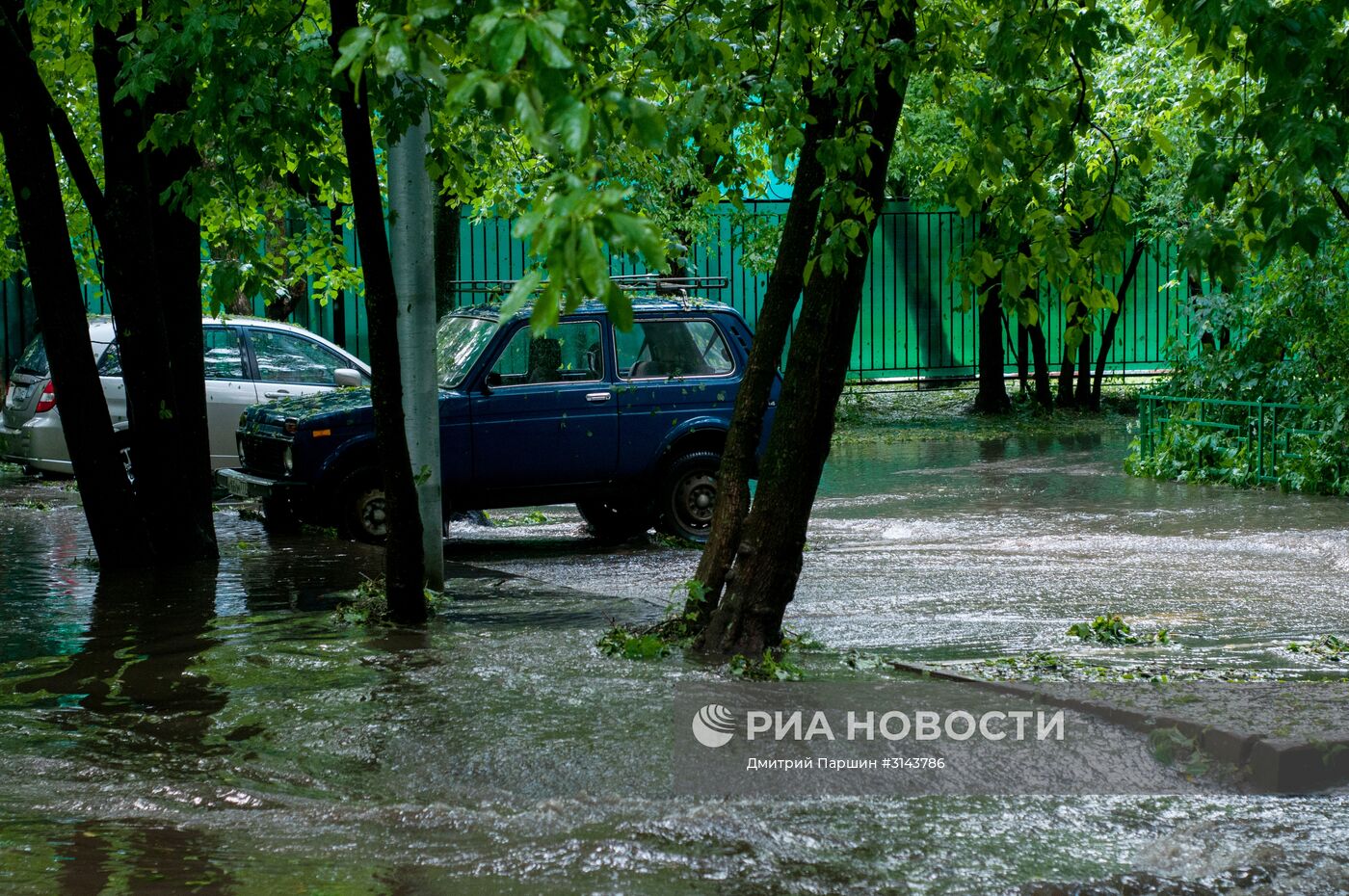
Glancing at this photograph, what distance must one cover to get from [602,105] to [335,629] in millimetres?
4903

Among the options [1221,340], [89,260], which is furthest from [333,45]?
[1221,340]

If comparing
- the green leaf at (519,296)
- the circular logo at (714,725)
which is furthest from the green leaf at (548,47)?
the circular logo at (714,725)

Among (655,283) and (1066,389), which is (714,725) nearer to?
(655,283)

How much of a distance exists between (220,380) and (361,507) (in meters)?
4.28

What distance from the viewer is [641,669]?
7203 millimetres

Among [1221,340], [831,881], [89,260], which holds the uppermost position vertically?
[89,260]

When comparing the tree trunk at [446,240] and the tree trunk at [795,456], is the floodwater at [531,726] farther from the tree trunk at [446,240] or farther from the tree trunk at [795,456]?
the tree trunk at [446,240]

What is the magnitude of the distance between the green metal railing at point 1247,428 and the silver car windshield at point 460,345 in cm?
820

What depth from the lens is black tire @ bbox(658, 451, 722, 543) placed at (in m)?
12.5

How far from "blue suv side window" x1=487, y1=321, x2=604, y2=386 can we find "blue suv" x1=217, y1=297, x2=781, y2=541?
0.04 ft

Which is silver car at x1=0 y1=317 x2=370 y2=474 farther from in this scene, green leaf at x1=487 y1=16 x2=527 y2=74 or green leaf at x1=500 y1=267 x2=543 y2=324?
green leaf at x1=500 y1=267 x2=543 y2=324

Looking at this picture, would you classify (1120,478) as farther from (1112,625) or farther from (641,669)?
(641,669)

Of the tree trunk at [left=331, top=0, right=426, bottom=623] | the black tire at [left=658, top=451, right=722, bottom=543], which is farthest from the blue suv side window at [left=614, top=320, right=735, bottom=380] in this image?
the tree trunk at [left=331, top=0, right=426, bottom=623]

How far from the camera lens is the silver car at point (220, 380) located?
15.0 metres
